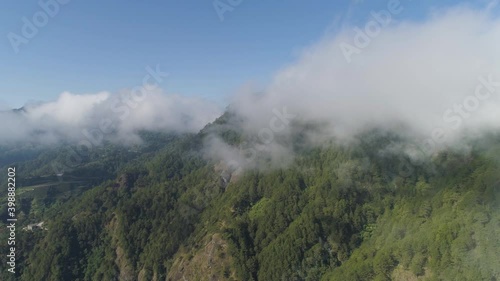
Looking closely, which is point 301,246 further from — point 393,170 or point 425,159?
point 425,159

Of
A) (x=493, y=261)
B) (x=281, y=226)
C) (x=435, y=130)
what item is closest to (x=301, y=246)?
(x=281, y=226)

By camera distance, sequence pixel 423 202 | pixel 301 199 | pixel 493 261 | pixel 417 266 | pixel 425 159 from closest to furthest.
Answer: pixel 493 261
pixel 417 266
pixel 423 202
pixel 425 159
pixel 301 199

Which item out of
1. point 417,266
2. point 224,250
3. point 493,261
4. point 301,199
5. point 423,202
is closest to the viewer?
point 493,261

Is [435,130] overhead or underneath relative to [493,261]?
overhead

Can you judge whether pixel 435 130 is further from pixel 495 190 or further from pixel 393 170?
pixel 495 190

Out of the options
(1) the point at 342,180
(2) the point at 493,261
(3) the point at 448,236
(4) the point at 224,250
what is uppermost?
(1) the point at 342,180

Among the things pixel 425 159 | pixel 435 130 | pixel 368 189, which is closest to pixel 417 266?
pixel 368 189

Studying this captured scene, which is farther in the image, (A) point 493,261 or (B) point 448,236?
(B) point 448,236

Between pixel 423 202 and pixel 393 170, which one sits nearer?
pixel 423 202

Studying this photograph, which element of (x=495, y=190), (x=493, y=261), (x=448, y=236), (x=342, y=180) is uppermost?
(x=342, y=180)
